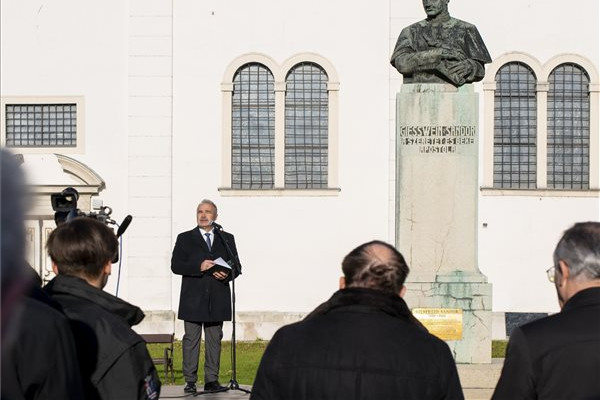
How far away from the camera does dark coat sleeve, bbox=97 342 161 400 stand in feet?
15.1

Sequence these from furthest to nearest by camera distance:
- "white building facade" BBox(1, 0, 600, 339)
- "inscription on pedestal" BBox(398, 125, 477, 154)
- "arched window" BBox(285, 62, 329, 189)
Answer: "arched window" BBox(285, 62, 329, 189) < "white building facade" BBox(1, 0, 600, 339) < "inscription on pedestal" BBox(398, 125, 477, 154)

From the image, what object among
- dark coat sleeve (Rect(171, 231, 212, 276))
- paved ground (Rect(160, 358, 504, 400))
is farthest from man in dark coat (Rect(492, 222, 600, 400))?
dark coat sleeve (Rect(171, 231, 212, 276))

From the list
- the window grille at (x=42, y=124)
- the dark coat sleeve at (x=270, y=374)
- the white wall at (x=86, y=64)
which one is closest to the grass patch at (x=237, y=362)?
the white wall at (x=86, y=64)

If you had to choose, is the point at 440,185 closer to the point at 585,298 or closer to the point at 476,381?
the point at 476,381

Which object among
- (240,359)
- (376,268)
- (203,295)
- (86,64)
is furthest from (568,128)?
(376,268)

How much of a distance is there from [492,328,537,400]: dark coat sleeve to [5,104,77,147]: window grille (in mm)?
23223

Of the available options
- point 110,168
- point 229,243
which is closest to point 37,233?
point 110,168

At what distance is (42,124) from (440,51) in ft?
51.2

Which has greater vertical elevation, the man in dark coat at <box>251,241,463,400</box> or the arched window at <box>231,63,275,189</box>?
the arched window at <box>231,63,275,189</box>

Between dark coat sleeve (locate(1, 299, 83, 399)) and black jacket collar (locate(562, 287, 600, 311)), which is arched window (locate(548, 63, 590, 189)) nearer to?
black jacket collar (locate(562, 287, 600, 311))

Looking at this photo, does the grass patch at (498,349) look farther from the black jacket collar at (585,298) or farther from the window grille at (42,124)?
the black jacket collar at (585,298)

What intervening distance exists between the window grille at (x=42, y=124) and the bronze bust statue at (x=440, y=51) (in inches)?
584

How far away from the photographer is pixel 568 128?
2692 centimetres

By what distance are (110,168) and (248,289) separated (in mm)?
3697
